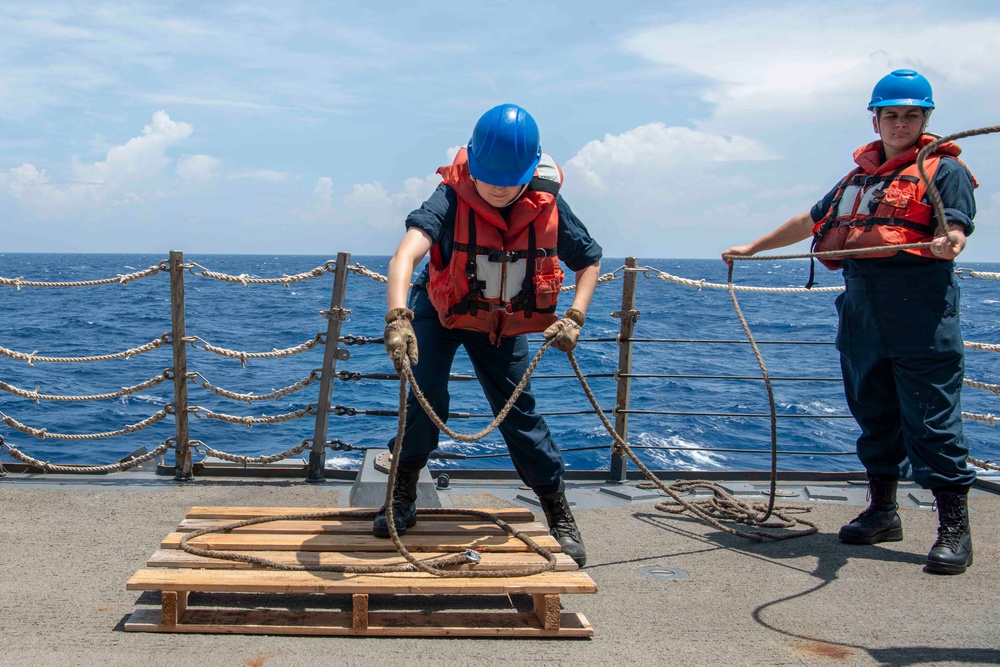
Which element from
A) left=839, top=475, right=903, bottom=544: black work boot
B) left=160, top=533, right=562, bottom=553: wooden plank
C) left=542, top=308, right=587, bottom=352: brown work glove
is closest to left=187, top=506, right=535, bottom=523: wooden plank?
left=160, top=533, right=562, bottom=553: wooden plank

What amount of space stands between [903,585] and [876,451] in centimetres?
80

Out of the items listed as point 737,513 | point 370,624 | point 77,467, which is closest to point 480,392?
point 77,467

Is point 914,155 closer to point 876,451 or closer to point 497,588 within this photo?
point 876,451

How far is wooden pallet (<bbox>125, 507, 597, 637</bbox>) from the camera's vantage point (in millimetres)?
3217

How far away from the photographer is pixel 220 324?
29.7 metres

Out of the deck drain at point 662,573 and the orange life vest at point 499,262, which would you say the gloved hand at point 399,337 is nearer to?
the orange life vest at point 499,262

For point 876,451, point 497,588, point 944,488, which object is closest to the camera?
point 497,588

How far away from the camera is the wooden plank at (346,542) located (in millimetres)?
3637

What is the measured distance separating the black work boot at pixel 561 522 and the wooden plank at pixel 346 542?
11.4 inches

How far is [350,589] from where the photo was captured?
10.6 feet

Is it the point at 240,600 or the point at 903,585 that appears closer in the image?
the point at 240,600

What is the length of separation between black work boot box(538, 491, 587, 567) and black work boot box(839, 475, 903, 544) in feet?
4.76

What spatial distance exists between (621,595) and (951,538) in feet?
5.47

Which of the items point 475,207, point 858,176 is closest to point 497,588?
point 475,207
